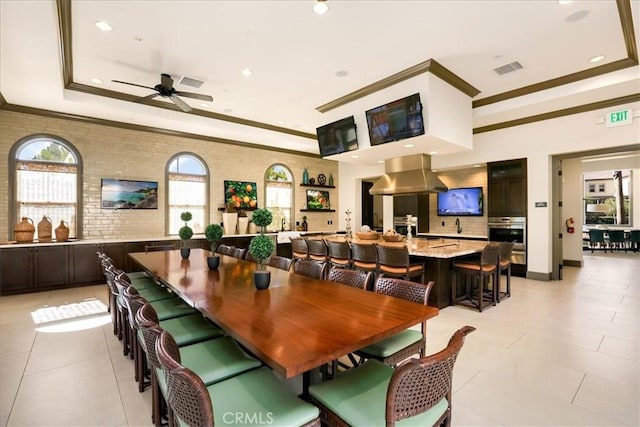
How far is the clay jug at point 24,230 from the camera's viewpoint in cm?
518

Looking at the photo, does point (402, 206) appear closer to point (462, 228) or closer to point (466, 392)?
point (462, 228)

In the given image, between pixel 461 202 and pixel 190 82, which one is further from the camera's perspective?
pixel 461 202

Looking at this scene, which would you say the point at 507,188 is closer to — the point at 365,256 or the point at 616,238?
the point at 365,256

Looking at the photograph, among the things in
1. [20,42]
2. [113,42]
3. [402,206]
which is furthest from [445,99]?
[20,42]

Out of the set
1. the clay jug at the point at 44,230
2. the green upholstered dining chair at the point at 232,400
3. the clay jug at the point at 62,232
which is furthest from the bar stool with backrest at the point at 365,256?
the clay jug at the point at 44,230

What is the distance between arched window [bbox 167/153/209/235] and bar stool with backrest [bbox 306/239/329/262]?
3.37 meters

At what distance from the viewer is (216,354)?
179 centimetres

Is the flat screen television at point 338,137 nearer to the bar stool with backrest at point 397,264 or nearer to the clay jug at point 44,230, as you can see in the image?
the bar stool with backrest at point 397,264

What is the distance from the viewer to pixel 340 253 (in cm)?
476

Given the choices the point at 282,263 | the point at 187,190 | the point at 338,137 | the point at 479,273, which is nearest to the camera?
the point at 282,263

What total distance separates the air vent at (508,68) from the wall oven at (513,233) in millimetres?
3183

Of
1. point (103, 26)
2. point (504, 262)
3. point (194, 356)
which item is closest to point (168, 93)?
point (103, 26)

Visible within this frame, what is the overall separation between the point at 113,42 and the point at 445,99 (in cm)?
470

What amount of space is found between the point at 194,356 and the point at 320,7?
3.32 metres
